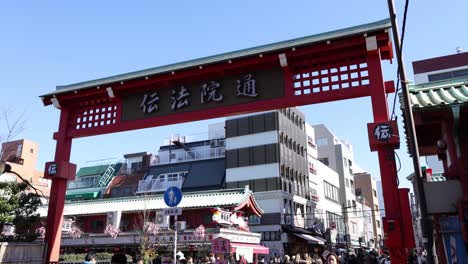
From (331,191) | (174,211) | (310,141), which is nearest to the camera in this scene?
(174,211)

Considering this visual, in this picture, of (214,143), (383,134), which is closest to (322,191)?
(214,143)

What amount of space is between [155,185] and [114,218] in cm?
1626

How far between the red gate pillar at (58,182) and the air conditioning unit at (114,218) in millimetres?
17242

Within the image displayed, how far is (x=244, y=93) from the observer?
13.7 meters

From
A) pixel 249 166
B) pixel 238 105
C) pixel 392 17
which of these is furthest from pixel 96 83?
pixel 249 166

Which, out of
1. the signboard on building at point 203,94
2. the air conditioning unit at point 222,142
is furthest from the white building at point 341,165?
the signboard on building at point 203,94

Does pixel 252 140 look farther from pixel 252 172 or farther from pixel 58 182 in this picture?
pixel 58 182

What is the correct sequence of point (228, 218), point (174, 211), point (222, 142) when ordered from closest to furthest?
point (174, 211) < point (228, 218) < point (222, 142)

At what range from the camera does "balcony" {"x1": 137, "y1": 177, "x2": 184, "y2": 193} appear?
4778 cm

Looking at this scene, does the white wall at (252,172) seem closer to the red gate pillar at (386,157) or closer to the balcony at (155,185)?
the balcony at (155,185)

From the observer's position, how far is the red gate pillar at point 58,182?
15.0 metres

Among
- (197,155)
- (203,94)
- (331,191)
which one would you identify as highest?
(197,155)

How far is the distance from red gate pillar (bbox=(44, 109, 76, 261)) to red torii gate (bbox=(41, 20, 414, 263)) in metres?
0.04

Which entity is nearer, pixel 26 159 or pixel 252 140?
pixel 252 140
